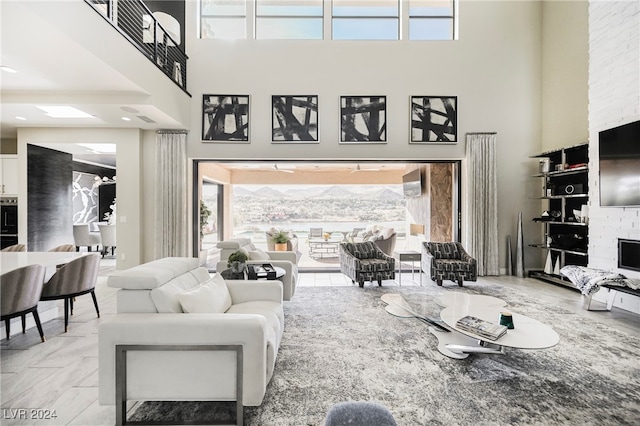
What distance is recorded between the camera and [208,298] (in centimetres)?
239

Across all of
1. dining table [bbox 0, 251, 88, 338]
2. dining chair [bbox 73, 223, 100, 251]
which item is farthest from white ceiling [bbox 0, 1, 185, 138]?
dining chair [bbox 73, 223, 100, 251]

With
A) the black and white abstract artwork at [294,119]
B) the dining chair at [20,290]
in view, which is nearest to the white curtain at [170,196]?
the black and white abstract artwork at [294,119]

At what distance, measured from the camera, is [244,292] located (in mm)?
3018

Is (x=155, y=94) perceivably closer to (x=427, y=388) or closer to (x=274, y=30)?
(x=274, y=30)

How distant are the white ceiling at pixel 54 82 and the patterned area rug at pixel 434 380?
3.38 metres

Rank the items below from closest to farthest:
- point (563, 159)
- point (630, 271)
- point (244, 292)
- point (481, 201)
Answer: point (244, 292), point (630, 271), point (563, 159), point (481, 201)

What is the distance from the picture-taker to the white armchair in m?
4.26

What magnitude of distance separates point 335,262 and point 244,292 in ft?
19.9

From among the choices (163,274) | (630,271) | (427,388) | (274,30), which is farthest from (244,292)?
(274,30)

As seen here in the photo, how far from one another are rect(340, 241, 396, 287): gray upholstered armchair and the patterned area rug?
5.27ft

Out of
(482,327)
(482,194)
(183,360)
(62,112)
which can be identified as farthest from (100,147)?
(482,194)

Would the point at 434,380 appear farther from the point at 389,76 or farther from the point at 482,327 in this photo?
the point at 389,76

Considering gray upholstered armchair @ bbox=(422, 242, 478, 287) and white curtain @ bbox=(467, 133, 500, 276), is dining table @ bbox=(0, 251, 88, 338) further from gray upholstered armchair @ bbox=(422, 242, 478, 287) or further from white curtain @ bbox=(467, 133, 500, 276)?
white curtain @ bbox=(467, 133, 500, 276)

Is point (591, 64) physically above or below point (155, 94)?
above
